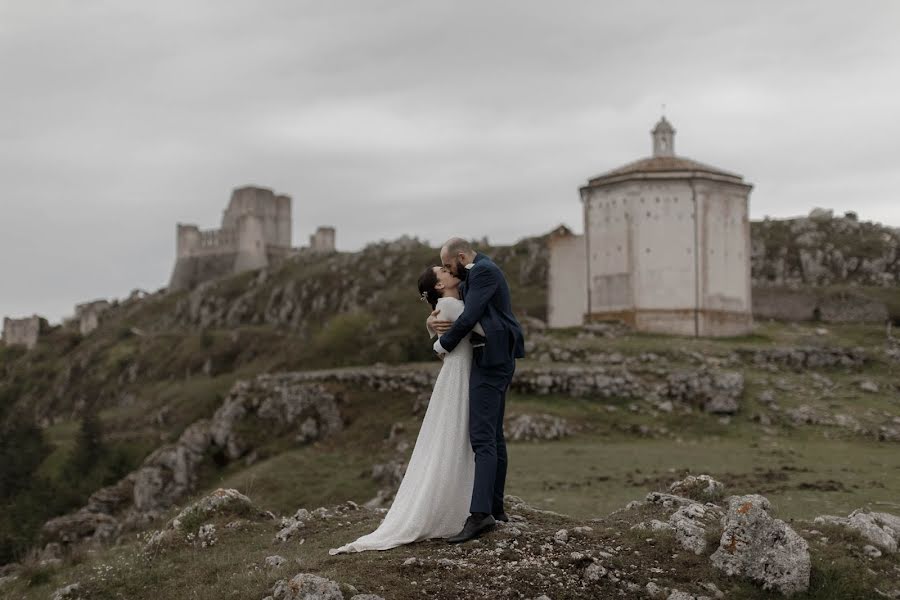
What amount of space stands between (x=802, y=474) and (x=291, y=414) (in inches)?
781

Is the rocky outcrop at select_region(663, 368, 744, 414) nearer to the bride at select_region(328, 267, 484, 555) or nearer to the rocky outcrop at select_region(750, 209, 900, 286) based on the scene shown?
the bride at select_region(328, 267, 484, 555)

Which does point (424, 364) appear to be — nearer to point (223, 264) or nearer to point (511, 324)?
point (511, 324)

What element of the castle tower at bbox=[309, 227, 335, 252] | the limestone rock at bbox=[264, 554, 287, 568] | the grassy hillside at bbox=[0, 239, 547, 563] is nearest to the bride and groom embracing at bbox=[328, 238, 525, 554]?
the limestone rock at bbox=[264, 554, 287, 568]

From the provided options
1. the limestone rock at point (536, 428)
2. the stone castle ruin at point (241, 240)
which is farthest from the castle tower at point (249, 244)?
the limestone rock at point (536, 428)

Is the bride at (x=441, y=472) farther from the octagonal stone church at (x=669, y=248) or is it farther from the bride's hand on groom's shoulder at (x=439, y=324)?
the octagonal stone church at (x=669, y=248)

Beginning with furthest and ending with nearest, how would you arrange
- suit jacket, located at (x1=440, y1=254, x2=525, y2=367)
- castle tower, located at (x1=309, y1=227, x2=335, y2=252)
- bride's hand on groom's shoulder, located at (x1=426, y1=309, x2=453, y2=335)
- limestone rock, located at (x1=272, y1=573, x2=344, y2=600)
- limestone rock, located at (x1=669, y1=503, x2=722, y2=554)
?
castle tower, located at (x1=309, y1=227, x2=335, y2=252) → bride's hand on groom's shoulder, located at (x1=426, y1=309, x2=453, y2=335) → suit jacket, located at (x1=440, y1=254, x2=525, y2=367) → limestone rock, located at (x1=669, y1=503, x2=722, y2=554) → limestone rock, located at (x1=272, y1=573, x2=344, y2=600)

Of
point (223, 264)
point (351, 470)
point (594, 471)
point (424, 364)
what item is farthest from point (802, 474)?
point (223, 264)

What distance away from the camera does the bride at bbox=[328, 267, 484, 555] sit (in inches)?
394

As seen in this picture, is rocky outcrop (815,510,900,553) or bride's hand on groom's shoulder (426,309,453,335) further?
bride's hand on groom's shoulder (426,309,453,335)

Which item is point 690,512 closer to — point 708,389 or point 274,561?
point 274,561

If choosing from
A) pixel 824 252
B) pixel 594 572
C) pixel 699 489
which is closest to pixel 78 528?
pixel 699 489

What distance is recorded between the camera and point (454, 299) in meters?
10.6

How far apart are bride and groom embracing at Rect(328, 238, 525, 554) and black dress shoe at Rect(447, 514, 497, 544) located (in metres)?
0.01

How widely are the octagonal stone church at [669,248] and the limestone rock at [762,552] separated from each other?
29.3 metres
